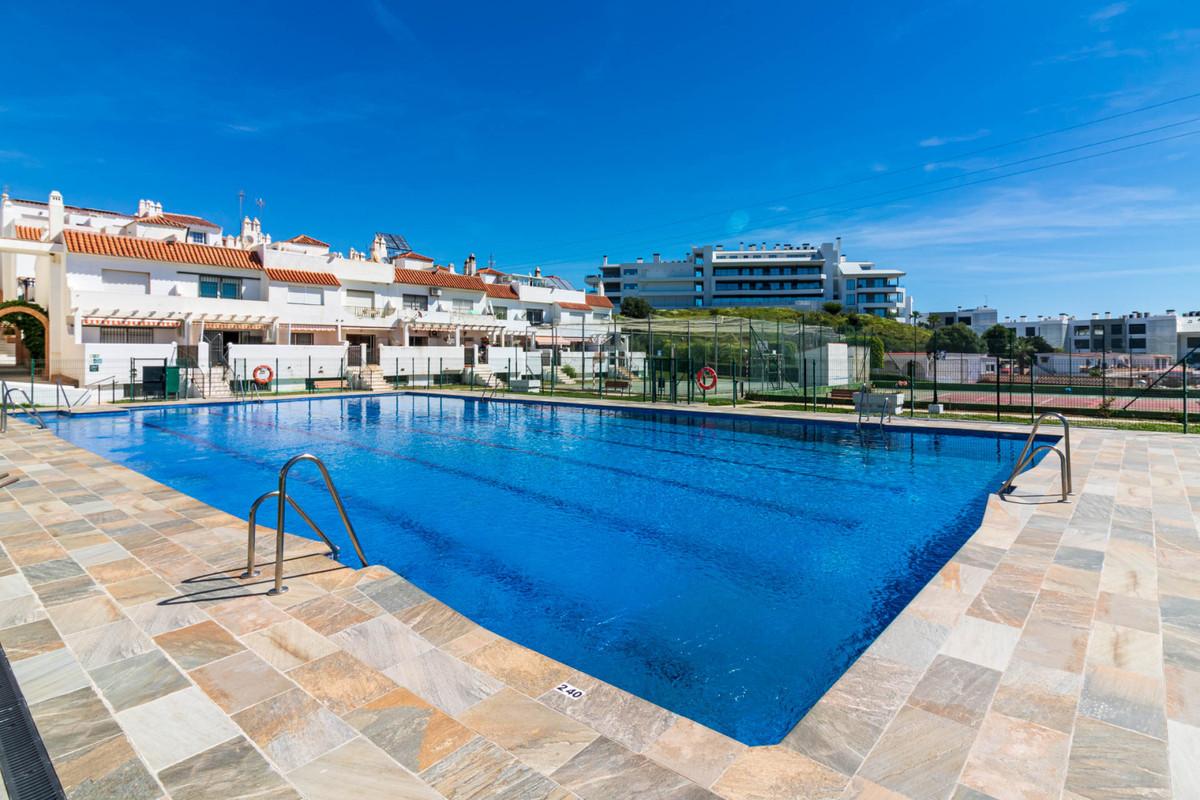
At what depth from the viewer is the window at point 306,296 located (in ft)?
105

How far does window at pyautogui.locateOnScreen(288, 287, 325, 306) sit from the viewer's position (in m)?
31.9

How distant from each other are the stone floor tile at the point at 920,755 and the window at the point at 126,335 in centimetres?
3228

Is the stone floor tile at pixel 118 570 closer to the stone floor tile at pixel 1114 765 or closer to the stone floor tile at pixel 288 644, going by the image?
the stone floor tile at pixel 288 644

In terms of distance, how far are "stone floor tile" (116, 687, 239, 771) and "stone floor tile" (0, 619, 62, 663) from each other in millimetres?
1124

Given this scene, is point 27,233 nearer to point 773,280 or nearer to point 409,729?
point 409,729

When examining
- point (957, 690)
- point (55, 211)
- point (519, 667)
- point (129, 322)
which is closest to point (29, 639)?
point (519, 667)

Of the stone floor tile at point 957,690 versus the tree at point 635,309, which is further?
the tree at point 635,309

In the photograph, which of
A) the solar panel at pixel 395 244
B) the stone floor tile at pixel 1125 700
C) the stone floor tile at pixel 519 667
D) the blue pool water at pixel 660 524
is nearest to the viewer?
the stone floor tile at pixel 1125 700

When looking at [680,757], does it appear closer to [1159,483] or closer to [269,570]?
[269,570]

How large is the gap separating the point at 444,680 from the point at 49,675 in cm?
211

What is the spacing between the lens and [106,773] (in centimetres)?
249

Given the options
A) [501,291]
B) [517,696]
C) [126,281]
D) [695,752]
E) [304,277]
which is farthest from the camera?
[501,291]

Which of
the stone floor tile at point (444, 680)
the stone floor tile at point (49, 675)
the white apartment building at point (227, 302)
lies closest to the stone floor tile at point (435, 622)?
the stone floor tile at point (444, 680)

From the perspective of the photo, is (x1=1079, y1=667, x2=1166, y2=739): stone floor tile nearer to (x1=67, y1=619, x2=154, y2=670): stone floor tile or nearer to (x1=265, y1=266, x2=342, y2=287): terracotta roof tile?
(x1=67, y1=619, x2=154, y2=670): stone floor tile
